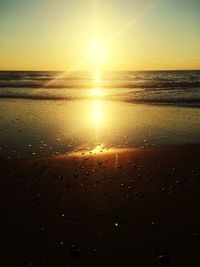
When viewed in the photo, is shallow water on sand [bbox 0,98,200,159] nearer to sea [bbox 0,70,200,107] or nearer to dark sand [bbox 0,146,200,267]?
dark sand [bbox 0,146,200,267]

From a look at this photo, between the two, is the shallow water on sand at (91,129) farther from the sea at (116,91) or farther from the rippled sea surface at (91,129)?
the sea at (116,91)

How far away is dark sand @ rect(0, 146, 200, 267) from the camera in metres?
5.46

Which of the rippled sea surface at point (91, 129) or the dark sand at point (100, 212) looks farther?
the rippled sea surface at point (91, 129)

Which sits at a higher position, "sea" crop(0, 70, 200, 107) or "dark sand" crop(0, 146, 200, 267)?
"sea" crop(0, 70, 200, 107)

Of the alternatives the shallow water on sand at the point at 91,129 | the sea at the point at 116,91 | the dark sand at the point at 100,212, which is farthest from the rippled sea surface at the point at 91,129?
the sea at the point at 116,91

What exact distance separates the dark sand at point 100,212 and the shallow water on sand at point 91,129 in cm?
171

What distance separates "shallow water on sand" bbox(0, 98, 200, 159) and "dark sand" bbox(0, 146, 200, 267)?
1707mm

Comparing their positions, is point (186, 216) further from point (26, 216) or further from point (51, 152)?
point (51, 152)

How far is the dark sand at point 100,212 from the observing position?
5.46m

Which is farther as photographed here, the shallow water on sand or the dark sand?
the shallow water on sand

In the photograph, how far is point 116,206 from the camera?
23.3ft

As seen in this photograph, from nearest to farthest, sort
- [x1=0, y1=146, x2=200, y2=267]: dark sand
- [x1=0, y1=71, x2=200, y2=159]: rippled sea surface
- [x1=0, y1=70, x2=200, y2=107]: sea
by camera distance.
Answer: [x1=0, y1=146, x2=200, y2=267]: dark sand, [x1=0, y1=71, x2=200, y2=159]: rippled sea surface, [x1=0, y1=70, x2=200, y2=107]: sea

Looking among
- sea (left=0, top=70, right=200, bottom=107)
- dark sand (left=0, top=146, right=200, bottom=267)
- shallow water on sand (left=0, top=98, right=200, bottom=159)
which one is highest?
sea (left=0, top=70, right=200, bottom=107)

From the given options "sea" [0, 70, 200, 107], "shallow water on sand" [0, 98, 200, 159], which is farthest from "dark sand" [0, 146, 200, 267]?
"sea" [0, 70, 200, 107]
